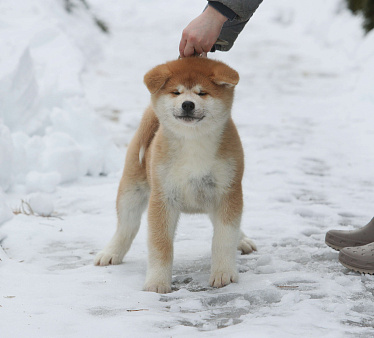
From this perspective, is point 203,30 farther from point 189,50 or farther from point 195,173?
point 195,173

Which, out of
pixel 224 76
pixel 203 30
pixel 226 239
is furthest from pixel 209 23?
pixel 226 239

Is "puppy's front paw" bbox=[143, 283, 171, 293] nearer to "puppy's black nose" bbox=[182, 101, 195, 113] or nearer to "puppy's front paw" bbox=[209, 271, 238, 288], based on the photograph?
"puppy's front paw" bbox=[209, 271, 238, 288]

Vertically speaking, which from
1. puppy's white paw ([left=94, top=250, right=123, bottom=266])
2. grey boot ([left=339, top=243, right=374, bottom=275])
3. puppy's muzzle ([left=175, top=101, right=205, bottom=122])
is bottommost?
puppy's white paw ([left=94, top=250, right=123, bottom=266])

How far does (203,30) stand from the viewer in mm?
3027

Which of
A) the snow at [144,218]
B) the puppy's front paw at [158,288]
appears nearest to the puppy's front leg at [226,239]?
the snow at [144,218]

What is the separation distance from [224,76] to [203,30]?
0.31 metres

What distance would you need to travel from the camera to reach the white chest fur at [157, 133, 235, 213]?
9.70 ft

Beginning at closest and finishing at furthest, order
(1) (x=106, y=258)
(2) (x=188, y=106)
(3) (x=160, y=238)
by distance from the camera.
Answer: (2) (x=188, y=106) → (3) (x=160, y=238) → (1) (x=106, y=258)

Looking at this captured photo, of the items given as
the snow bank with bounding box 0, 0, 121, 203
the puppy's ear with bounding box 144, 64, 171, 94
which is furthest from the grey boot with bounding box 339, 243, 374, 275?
the snow bank with bounding box 0, 0, 121, 203

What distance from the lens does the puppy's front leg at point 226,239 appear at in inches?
118

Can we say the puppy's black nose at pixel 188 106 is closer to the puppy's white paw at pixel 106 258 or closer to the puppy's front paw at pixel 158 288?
the puppy's front paw at pixel 158 288

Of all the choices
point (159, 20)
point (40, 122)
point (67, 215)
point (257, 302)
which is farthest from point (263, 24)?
point (257, 302)

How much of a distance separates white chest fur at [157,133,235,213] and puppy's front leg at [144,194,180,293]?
0.22 feet

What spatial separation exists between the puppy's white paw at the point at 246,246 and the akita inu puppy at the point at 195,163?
52cm
